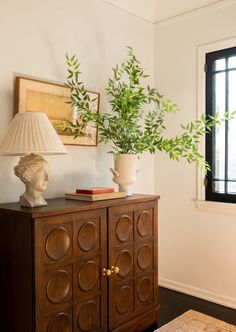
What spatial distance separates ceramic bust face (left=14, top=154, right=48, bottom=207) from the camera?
1.98 m

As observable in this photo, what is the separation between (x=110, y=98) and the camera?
2934 millimetres

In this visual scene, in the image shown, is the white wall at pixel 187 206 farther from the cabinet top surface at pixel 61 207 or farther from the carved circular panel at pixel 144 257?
the cabinet top surface at pixel 61 207

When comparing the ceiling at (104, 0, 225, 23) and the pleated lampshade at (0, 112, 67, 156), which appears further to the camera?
the ceiling at (104, 0, 225, 23)

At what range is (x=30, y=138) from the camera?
1878 millimetres

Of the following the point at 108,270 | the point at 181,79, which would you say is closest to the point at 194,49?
the point at 181,79

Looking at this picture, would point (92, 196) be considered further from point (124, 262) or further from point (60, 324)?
point (60, 324)

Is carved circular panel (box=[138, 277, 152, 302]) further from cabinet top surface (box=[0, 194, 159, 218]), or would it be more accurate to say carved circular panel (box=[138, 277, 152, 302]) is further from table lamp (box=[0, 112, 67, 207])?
table lamp (box=[0, 112, 67, 207])

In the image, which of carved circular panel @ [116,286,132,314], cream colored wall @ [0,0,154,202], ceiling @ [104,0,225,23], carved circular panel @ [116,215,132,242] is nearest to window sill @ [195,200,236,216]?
cream colored wall @ [0,0,154,202]

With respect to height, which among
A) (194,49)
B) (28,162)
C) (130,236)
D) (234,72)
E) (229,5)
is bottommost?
(130,236)

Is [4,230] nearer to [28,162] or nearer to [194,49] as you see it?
[28,162]

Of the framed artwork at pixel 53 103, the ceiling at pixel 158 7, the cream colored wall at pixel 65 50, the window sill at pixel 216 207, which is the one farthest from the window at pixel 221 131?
the framed artwork at pixel 53 103

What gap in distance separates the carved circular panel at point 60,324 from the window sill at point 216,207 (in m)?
1.60

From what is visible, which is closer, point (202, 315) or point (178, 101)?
point (202, 315)

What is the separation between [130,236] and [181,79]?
5.27 ft
